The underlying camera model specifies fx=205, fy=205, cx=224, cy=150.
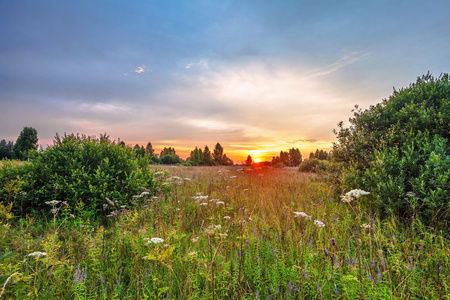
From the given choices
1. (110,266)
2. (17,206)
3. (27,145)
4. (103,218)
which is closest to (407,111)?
(110,266)

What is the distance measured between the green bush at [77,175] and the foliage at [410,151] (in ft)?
20.6

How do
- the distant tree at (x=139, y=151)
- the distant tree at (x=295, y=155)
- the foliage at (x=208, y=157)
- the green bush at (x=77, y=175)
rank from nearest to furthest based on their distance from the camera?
the green bush at (x=77, y=175) → the distant tree at (x=139, y=151) → the foliage at (x=208, y=157) → the distant tree at (x=295, y=155)

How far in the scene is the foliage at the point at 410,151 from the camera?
3.87 metres

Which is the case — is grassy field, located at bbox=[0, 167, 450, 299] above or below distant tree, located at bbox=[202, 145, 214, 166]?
below

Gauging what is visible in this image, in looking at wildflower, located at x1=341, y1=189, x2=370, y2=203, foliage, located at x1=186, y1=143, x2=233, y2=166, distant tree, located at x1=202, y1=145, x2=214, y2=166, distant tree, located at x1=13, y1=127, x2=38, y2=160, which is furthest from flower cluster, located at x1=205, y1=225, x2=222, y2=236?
distant tree, located at x1=13, y1=127, x2=38, y2=160

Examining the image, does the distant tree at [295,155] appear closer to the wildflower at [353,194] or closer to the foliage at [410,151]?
the foliage at [410,151]

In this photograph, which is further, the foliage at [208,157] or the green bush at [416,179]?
the foliage at [208,157]

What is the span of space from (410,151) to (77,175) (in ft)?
26.4

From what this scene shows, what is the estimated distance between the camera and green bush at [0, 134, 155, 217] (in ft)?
17.9

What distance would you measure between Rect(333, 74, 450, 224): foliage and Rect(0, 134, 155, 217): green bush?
20.6 ft

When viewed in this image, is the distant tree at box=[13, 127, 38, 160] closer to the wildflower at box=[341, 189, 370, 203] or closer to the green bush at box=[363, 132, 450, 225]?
the wildflower at box=[341, 189, 370, 203]

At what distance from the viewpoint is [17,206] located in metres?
5.37

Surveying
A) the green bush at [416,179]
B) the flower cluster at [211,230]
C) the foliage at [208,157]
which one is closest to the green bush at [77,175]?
the flower cluster at [211,230]

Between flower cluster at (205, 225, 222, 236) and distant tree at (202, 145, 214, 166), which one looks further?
distant tree at (202, 145, 214, 166)
